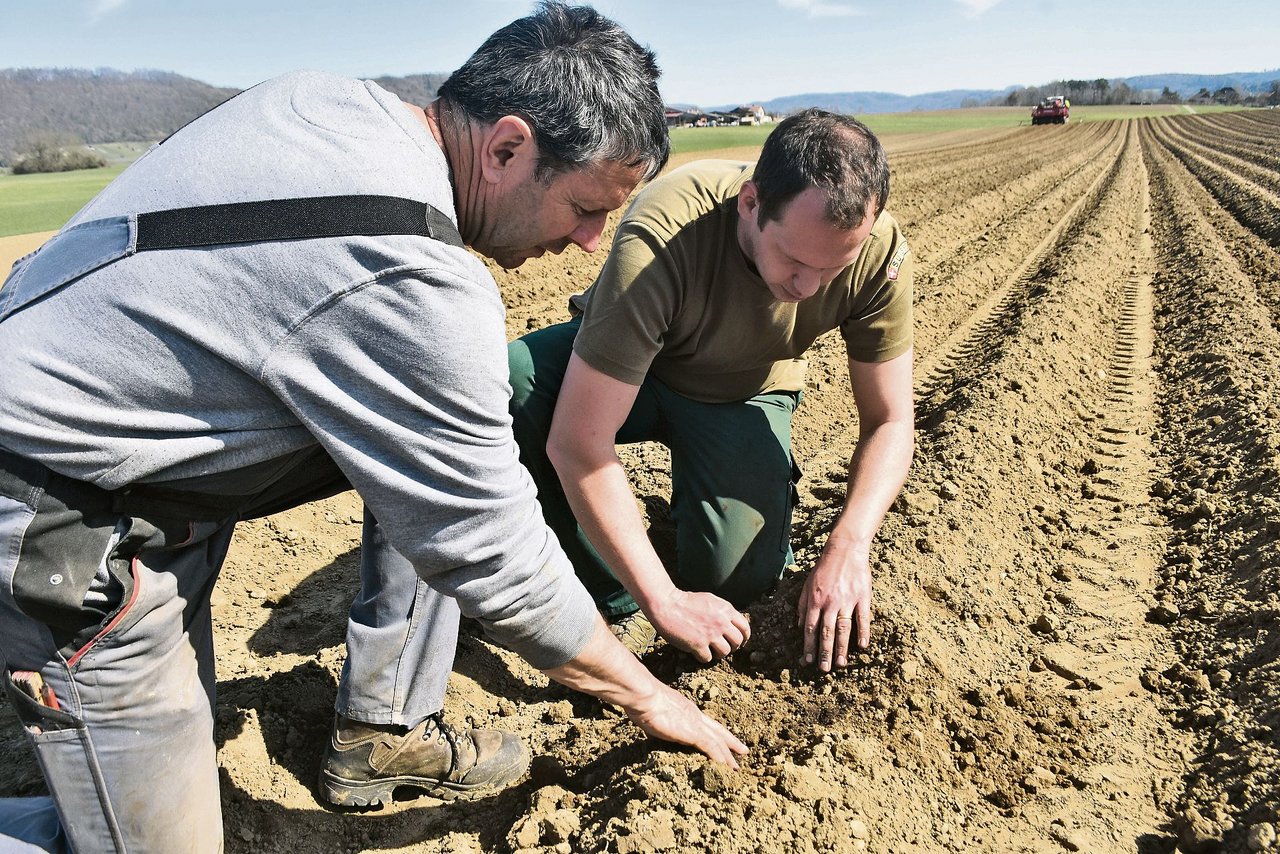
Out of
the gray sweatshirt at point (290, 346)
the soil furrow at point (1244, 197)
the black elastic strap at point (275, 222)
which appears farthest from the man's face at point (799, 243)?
the soil furrow at point (1244, 197)

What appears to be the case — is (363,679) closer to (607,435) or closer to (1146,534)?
(607,435)

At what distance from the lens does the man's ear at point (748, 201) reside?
103 inches

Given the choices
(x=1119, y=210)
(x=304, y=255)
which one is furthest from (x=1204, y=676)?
(x=1119, y=210)

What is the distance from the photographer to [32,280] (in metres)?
1.62

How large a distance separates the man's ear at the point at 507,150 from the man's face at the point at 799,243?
92cm

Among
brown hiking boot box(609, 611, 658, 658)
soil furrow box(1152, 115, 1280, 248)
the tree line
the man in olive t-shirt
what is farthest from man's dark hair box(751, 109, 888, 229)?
the tree line

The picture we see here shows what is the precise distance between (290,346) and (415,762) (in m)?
1.40

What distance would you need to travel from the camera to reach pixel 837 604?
268 centimetres

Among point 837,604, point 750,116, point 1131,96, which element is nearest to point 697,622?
point 837,604

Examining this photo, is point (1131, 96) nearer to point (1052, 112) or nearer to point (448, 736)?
point (1052, 112)

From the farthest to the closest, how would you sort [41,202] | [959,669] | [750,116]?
[750,116]
[41,202]
[959,669]

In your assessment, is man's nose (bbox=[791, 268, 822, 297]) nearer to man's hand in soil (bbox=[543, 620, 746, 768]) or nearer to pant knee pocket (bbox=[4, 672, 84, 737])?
man's hand in soil (bbox=[543, 620, 746, 768])

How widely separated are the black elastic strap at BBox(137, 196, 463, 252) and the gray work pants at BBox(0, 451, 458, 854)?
46 cm

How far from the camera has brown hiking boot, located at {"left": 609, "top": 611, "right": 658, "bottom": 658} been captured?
3.25m
